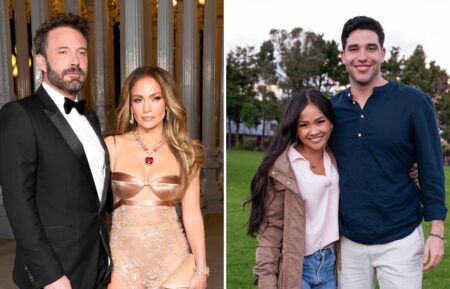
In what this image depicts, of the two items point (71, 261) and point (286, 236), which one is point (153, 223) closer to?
point (71, 261)

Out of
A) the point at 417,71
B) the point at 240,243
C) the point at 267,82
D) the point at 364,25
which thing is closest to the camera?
the point at 364,25

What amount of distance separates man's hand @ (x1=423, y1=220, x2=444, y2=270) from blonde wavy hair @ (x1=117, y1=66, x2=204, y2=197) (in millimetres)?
1140

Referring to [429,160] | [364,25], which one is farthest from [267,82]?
[429,160]

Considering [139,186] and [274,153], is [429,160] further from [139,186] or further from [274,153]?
[139,186]

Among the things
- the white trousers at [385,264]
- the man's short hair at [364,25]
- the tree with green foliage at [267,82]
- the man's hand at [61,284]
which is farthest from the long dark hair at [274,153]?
the man's hand at [61,284]

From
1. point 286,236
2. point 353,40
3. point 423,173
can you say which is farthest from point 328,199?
point 353,40

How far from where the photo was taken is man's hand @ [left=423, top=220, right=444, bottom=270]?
2.60 m

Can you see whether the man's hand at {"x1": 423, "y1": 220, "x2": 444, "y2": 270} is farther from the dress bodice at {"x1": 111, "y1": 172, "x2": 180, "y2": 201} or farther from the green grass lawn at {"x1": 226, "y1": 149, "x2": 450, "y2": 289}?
the dress bodice at {"x1": 111, "y1": 172, "x2": 180, "y2": 201}

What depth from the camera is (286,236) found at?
2645 mm

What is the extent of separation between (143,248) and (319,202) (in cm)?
85

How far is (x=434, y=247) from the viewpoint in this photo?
102 inches

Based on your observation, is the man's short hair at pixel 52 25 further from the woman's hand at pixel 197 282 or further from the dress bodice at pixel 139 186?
the woman's hand at pixel 197 282

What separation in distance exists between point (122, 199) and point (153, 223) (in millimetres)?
182

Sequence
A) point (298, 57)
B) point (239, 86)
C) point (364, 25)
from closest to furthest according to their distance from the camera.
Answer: point (364, 25)
point (298, 57)
point (239, 86)
